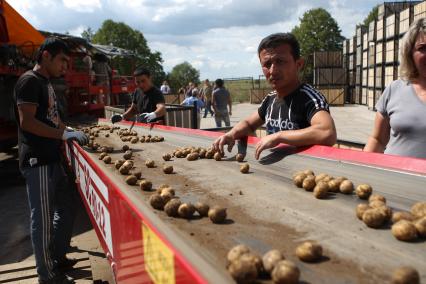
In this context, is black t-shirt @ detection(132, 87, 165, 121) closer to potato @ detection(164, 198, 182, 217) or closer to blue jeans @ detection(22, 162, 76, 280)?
blue jeans @ detection(22, 162, 76, 280)

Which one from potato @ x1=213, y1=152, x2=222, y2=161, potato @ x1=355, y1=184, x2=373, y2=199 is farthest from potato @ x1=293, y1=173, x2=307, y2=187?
potato @ x1=213, y1=152, x2=222, y2=161

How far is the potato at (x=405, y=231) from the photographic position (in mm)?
1464

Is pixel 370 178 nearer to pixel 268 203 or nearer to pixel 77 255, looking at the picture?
pixel 268 203

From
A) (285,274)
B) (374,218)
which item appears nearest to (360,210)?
(374,218)

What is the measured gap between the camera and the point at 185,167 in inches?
126

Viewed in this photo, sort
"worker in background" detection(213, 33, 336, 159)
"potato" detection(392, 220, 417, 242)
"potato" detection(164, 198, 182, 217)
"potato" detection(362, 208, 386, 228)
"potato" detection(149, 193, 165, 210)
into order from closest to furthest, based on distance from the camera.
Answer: "potato" detection(392, 220, 417, 242) → "potato" detection(362, 208, 386, 228) → "potato" detection(164, 198, 182, 217) → "potato" detection(149, 193, 165, 210) → "worker in background" detection(213, 33, 336, 159)

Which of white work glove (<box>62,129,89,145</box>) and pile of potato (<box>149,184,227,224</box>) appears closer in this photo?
pile of potato (<box>149,184,227,224</box>)

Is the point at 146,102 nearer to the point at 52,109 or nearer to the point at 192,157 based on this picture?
the point at 52,109

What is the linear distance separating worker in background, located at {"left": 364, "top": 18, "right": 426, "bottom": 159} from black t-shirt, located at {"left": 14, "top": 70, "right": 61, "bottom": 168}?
10.9ft

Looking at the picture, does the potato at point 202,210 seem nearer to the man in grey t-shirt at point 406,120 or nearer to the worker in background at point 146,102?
the man in grey t-shirt at point 406,120

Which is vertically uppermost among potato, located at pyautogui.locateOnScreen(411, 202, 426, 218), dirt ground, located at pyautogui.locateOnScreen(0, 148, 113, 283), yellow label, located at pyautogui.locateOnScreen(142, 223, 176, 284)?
potato, located at pyautogui.locateOnScreen(411, 202, 426, 218)

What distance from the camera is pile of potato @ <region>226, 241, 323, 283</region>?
3.83ft

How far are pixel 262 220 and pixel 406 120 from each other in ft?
5.46

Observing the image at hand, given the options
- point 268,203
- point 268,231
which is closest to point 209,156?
point 268,203
